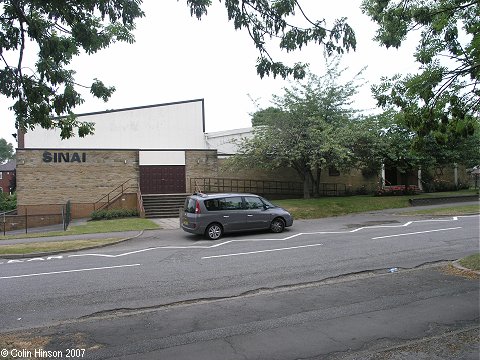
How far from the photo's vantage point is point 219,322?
5.64 meters

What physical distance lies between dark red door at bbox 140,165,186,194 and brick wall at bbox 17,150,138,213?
1.12 metres

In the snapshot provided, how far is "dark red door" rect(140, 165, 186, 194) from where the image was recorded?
27.4 meters

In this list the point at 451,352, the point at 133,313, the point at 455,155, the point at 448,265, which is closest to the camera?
the point at 451,352

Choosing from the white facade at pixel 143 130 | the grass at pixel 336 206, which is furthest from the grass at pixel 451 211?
the white facade at pixel 143 130

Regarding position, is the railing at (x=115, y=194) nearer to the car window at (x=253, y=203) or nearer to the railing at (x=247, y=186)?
the railing at (x=247, y=186)

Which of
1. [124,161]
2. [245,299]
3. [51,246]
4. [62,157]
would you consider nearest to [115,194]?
[124,161]

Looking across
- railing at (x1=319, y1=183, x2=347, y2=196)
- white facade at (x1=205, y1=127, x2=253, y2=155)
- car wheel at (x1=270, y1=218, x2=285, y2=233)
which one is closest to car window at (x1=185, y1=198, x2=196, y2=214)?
car wheel at (x1=270, y1=218, x2=285, y2=233)

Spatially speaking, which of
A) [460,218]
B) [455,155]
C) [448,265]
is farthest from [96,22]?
[455,155]

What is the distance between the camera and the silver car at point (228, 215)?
14.7m

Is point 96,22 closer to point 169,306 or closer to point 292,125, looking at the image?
point 169,306

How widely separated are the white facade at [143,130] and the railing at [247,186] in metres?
7.17

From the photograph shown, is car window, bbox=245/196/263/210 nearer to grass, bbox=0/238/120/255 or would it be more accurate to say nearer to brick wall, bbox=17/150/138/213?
grass, bbox=0/238/120/255

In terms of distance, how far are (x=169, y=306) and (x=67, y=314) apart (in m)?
1.56

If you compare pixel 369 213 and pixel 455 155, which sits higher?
pixel 455 155
